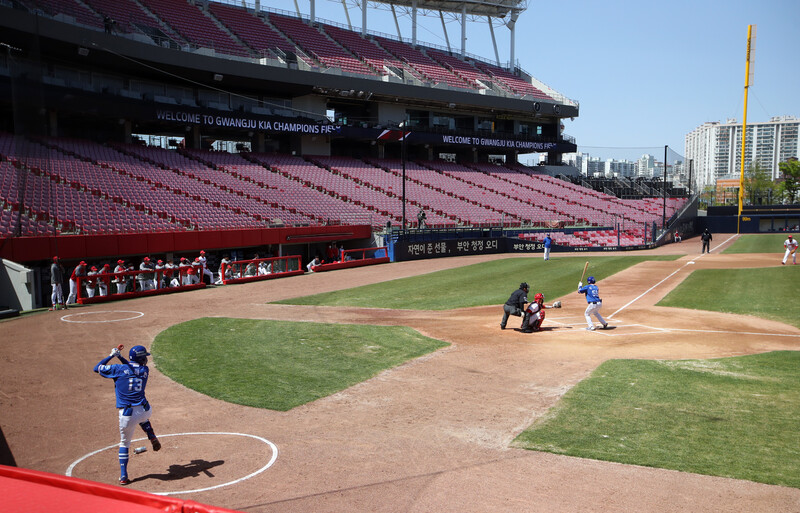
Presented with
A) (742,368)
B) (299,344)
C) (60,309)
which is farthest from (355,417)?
(60,309)

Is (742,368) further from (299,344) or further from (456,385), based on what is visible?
(299,344)

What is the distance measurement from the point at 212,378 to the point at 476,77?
65.5 metres

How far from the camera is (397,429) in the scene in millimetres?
9336

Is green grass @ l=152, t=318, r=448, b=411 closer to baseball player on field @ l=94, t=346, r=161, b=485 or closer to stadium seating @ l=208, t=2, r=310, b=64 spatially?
baseball player on field @ l=94, t=346, r=161, b=485

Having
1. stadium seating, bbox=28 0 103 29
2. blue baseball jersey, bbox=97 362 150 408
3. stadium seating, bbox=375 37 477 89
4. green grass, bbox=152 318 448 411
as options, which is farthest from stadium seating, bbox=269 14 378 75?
blue baseball jersey, bbox=97 362 150 408

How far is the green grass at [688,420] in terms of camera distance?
786 cm

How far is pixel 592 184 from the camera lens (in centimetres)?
7600

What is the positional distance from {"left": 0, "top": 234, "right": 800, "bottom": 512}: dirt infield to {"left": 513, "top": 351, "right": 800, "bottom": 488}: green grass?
353 millimetres

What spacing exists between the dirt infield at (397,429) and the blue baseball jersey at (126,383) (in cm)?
97

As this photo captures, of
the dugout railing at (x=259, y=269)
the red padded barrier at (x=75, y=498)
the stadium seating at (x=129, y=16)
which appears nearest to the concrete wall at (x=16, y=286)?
the dugout railing at (x=259, y=269)

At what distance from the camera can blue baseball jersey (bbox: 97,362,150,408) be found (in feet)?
25.7

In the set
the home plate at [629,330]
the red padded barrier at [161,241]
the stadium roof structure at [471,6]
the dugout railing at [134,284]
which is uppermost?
the stadium roof structure at [471,6]

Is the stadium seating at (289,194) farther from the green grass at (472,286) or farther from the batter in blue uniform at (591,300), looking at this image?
the batter in blue uniform at (591,300)

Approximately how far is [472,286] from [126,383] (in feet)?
67.9
